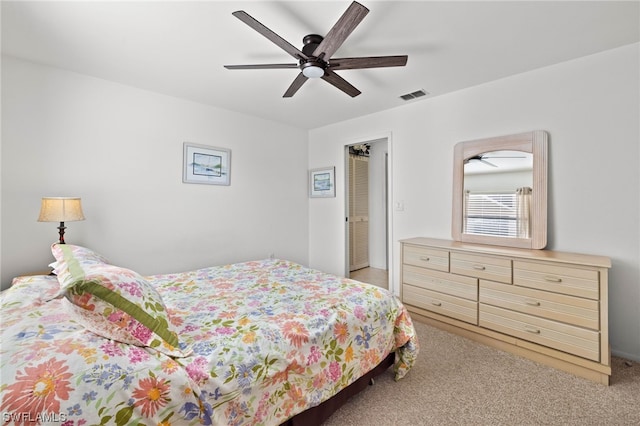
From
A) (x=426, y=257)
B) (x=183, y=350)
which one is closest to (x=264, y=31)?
(x=183, y=350)

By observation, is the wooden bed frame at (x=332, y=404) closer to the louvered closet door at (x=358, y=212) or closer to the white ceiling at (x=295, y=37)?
the white ceiling at (x=295, y=37)

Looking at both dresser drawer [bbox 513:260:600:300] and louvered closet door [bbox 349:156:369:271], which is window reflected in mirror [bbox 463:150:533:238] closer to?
dresser drawer [bbox 513:260:600:300]

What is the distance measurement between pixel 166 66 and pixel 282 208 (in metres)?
2.39

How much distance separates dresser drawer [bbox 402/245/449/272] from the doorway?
6.93ft

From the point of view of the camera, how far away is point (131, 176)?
3.02 m

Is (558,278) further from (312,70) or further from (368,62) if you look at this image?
(312,70)

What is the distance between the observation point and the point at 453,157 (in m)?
3.12

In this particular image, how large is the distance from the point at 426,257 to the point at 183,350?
241cm

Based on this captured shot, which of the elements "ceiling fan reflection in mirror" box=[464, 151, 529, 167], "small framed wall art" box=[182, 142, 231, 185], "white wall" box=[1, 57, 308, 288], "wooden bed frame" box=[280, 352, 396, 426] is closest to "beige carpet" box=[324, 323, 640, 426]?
"wooden bed frame" box=[280, 352, 396, 426]

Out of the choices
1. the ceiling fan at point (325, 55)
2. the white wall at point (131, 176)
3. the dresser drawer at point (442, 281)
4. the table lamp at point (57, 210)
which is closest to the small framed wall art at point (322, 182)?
the white wall at point (131, 176)

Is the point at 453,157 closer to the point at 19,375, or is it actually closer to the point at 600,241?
the point at 600,241

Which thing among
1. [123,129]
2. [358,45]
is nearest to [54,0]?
[123,129]

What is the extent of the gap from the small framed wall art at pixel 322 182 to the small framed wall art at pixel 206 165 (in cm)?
143

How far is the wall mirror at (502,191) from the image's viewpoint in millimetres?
2541
